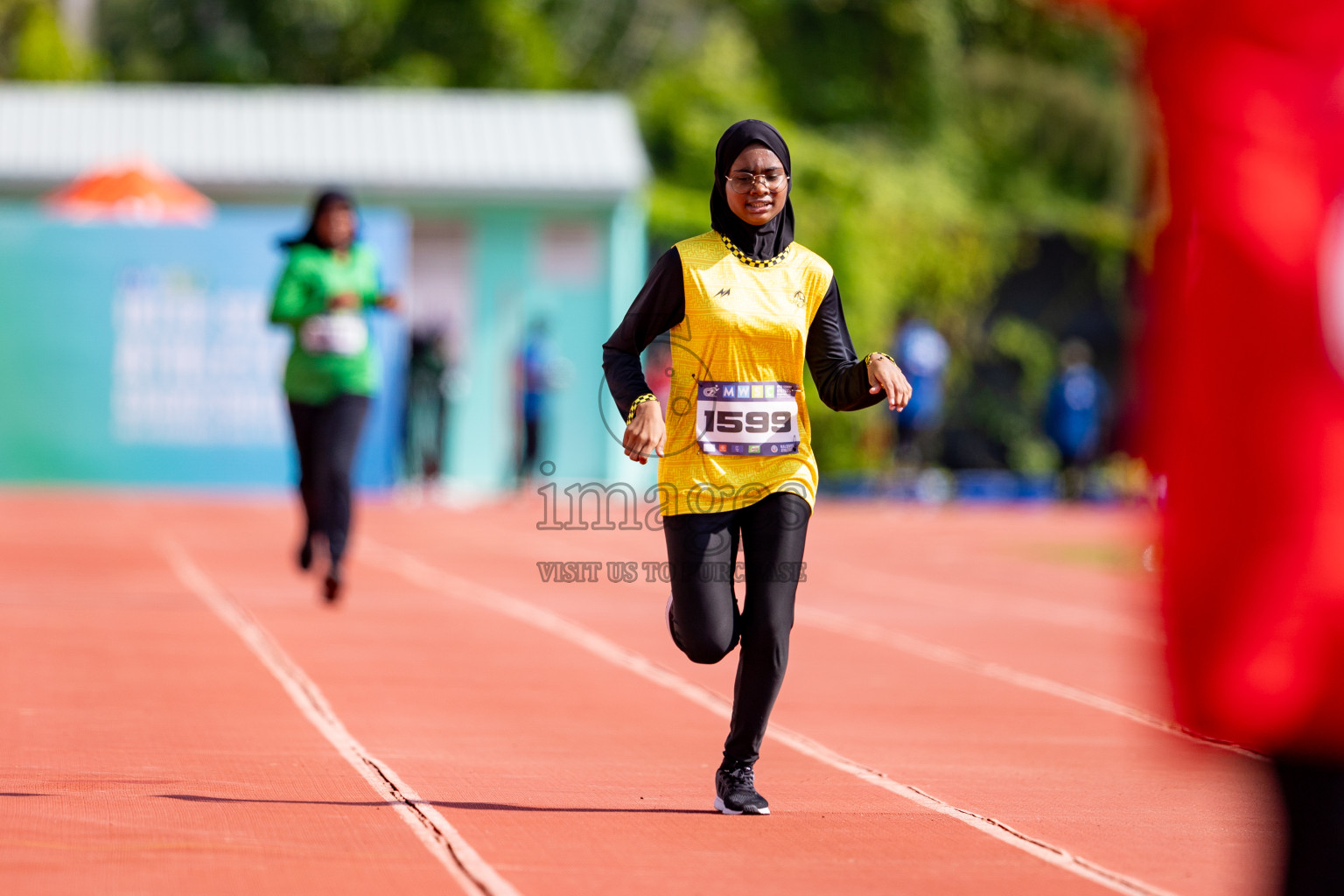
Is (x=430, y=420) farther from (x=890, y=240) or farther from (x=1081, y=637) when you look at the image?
(x=1081, y=637)

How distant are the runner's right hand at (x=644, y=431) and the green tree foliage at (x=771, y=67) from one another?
27.3 metres

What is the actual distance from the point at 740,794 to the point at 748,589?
570 millimetres

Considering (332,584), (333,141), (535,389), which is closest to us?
(332,584)

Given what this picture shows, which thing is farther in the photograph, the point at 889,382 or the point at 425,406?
the point at 425,406

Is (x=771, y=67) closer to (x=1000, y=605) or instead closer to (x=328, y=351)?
(x=1000, y=605)

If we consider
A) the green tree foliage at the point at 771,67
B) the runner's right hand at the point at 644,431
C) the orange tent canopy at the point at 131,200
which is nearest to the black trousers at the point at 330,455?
the runner's right hand at the point at 644,431

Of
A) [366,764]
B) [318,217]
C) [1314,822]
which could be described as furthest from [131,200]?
[1314,822]

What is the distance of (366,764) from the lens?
6.73 meters

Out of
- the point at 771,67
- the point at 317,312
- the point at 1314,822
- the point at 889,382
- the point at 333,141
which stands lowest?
the point at 1314,822

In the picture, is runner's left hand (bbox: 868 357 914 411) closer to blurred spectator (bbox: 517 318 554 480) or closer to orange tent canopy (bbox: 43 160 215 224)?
blurred spectator (bbox: 517 318 554 480)

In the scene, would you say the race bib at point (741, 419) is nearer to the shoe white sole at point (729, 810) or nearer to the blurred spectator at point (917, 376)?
the shoe white sole at point (729, 810)

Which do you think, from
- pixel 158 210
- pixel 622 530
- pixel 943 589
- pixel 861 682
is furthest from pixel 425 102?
pixel 861 682

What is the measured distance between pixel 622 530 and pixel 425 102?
9.15m

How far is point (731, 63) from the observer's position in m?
40.3
